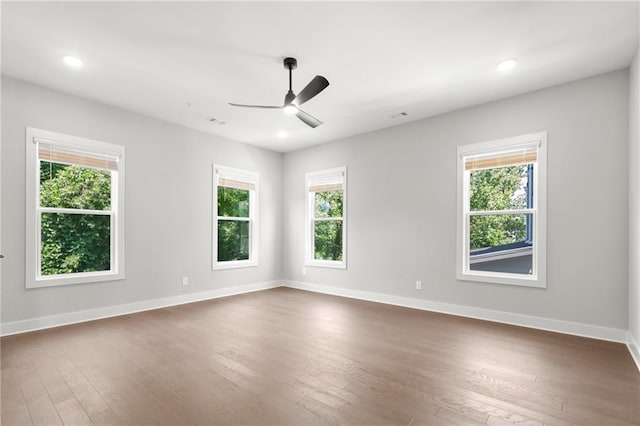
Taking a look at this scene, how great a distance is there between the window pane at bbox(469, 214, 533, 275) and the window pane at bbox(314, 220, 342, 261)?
2.33 m

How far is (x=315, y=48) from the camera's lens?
9.78ft

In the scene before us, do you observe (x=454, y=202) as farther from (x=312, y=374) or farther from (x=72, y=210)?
(x=72, y=210)

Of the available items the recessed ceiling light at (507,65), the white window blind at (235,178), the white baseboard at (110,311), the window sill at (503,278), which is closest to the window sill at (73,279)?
the white baseboard at (110,311)

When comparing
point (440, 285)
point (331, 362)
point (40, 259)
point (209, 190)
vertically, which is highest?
point (209, 190)

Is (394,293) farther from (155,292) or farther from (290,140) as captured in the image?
(155,292)

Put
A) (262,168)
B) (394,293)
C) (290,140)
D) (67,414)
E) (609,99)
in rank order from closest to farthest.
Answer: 1. (67,414)
2. (609,99)
3. (394,293)
4. (290,140)
5. (262,168)

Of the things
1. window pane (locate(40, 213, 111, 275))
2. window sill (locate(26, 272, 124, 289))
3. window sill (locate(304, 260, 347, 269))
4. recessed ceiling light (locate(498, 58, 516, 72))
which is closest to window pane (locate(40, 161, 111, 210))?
window pane (locate(40, 213, 111, 275))

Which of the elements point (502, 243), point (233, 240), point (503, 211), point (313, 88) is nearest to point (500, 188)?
point (503, 211)

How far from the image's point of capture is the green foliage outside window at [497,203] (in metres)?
4.11

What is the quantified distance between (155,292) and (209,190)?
181 centimetres

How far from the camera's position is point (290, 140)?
593cm

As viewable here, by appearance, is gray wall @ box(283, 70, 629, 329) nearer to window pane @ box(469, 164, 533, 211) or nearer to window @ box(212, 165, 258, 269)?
window pane @ box(469, 164, 533, 211)

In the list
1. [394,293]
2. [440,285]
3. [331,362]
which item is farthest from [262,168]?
[331,362]

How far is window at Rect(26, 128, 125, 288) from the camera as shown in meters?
3.74
